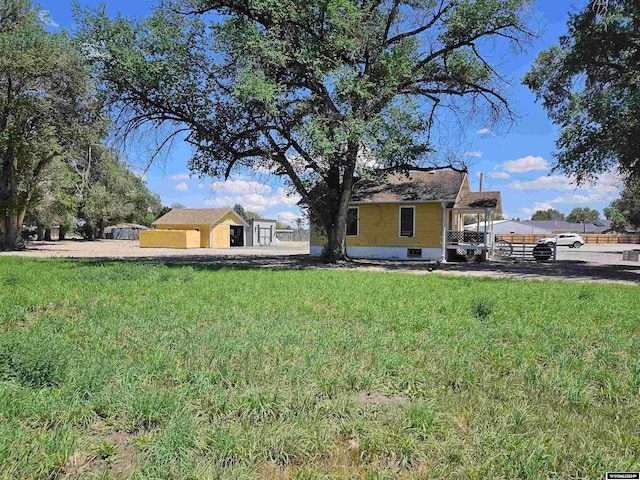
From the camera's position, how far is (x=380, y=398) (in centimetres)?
331

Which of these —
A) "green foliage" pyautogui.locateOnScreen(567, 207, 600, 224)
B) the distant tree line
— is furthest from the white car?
"green foliage" pyautogui.locateOnScreen(567, 207, 600, 224)

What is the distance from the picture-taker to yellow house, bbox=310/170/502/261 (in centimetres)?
2008

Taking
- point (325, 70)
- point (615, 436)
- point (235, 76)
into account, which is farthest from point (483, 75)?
point (615, 436)

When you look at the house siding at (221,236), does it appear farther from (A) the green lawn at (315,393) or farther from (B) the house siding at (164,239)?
(A) the green lawn at (315,393)

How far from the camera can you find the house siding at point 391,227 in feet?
67.6

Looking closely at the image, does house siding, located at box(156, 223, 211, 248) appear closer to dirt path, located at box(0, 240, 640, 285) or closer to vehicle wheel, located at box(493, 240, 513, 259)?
dirt path, located at box(0, 240, 640, 285)

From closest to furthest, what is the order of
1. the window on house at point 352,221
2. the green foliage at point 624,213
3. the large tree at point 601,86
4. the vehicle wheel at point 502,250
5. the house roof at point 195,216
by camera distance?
the large tree at point 601,86
the vehicle wheel at point 502,250
the window on house at point 352,221
the house roof at point 195,216
the green foliage at point 624,213

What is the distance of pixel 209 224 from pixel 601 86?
99.5ft

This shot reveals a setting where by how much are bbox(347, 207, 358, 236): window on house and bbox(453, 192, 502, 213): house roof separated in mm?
5053

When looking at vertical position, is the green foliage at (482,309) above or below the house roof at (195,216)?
below

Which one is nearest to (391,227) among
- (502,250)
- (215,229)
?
(502,250)

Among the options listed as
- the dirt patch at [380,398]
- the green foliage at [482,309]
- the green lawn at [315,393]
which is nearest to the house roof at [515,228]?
the green foliage at [482,309]

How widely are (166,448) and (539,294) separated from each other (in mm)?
8349

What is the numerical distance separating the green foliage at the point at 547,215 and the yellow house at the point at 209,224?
94449 mm
